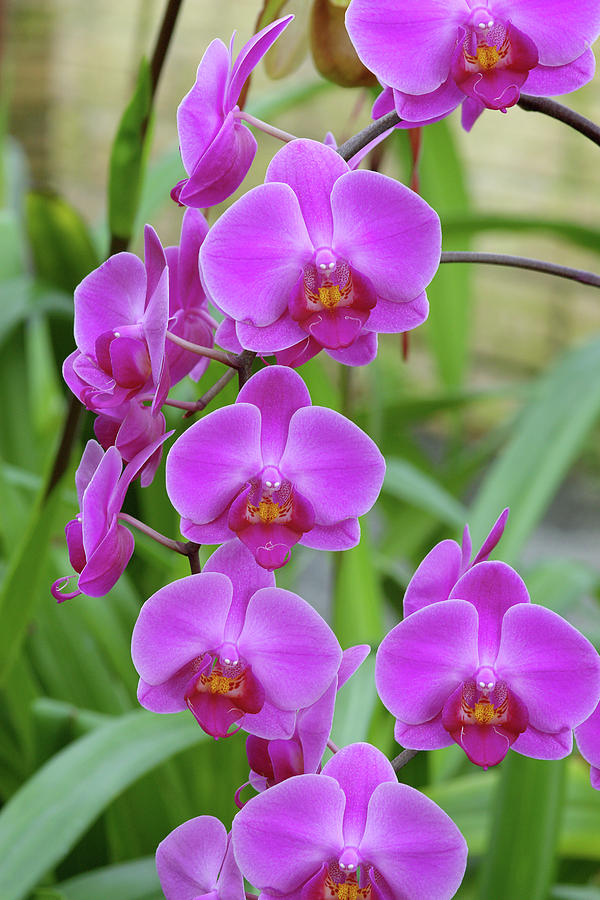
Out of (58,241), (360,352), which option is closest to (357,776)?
(360,352)

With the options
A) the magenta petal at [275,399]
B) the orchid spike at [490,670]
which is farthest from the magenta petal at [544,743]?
the magenta petal at [275,399]

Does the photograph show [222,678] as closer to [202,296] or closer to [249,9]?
[202,296]

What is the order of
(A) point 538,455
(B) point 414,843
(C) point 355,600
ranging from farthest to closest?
(A) point 538,455 < (C) point 355,600 < (B) point 414,843

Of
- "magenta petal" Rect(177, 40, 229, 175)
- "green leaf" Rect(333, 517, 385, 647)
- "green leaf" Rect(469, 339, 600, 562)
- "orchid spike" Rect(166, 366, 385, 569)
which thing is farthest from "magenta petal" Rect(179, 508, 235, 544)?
"green leaf" Rect(469, 339, 600, 562)

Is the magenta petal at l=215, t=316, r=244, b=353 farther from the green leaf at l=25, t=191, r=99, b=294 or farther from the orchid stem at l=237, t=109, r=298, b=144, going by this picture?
the green leaf at l=25, t=191, r=99, b=294

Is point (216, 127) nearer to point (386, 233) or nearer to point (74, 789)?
point (386, 233)
